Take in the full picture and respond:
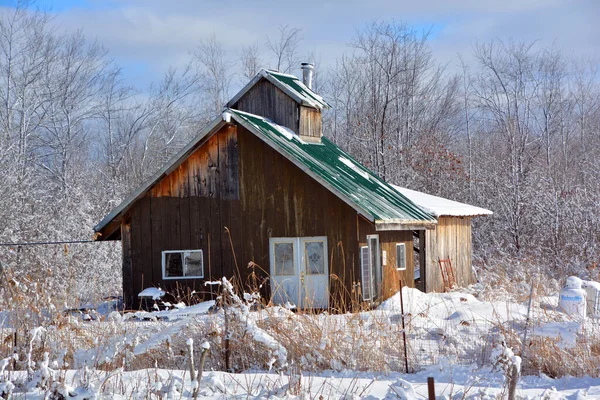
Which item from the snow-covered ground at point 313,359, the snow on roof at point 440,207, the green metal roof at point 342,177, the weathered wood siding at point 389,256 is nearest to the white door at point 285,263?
the weathered wood siding at point 389,256

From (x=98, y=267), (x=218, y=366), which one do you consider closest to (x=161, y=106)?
(x=98, y=267)

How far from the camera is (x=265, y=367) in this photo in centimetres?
902

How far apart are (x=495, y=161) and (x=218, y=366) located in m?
32.6

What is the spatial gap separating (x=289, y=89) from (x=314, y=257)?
596 centimetres

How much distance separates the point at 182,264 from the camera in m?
18.6

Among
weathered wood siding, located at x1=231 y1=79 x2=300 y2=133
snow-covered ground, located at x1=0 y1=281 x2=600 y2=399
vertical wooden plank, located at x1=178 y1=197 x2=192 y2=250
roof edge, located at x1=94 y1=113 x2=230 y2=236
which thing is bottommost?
snow-covered ground, located at x1=0 y1=281 x2=600 y2=399

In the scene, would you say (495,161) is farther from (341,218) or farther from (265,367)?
(265,367)

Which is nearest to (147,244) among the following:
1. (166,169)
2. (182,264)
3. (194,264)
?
(182,264)

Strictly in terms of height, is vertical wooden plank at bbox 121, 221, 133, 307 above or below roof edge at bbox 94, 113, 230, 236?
below

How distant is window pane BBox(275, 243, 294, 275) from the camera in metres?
18.0

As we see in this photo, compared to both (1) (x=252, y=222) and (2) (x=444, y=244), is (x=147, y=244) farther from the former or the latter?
(2) (x=444, y=244)

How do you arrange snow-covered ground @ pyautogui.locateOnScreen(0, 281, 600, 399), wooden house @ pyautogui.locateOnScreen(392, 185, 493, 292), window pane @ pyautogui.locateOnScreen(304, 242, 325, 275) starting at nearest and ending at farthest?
snow-covered ground @ pyautogui.locateOnScreen(0, 281, 600, 399) → window pane @ pyautogui.locateOnScreen(304, 242, 325, 275) → wooden house @ pyautogui.locateOnScreen(392, 185, 493, 292)

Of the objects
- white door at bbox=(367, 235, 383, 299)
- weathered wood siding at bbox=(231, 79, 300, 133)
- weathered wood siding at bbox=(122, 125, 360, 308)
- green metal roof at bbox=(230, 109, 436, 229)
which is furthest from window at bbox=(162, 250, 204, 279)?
weathered wood siding at bbox=(231, 79, 300, 133)

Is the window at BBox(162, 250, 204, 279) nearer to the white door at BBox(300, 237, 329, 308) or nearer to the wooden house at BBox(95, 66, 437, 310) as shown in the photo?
the wooden house at BBox(95, 66, 437, 310)
